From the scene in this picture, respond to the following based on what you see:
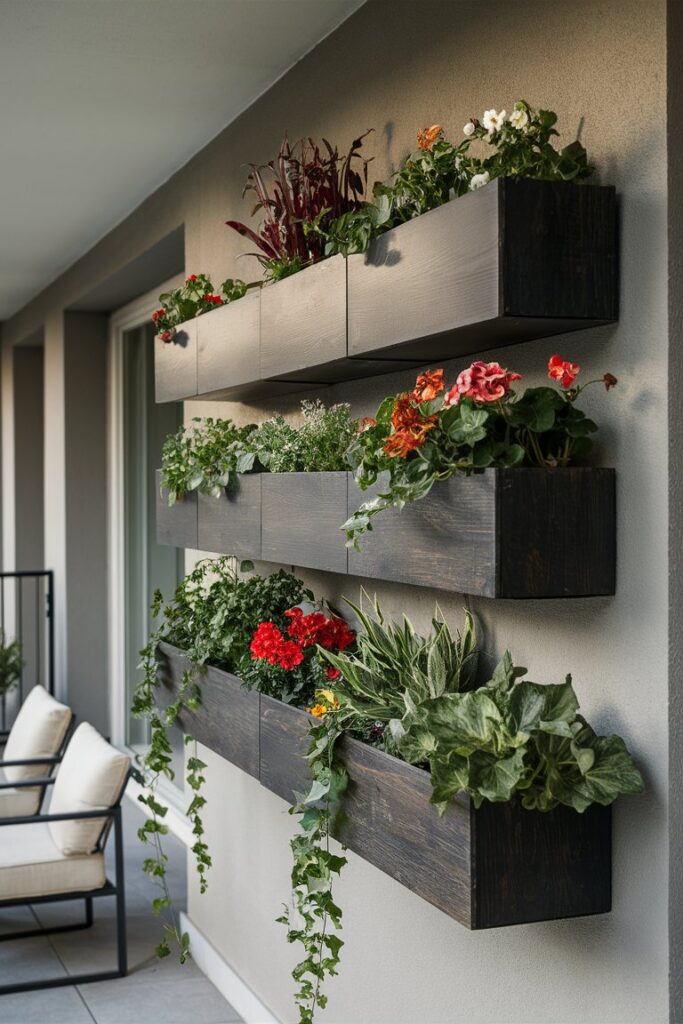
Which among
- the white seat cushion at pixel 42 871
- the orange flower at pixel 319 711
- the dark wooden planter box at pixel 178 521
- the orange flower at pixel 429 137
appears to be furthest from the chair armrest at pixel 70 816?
the orange flower at pixel 429 137

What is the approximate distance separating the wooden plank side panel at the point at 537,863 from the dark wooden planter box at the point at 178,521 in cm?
159

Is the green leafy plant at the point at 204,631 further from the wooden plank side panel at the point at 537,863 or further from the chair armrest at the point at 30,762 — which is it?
the wooden plank side panel at the point at 537,863

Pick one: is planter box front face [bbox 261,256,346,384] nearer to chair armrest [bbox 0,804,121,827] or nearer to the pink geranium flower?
the pink geranium flower

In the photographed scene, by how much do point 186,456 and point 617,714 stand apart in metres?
1.62

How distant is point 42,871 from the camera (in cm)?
348

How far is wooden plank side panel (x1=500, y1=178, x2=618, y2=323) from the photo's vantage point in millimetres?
1718

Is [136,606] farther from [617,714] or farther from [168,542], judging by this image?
[617,714]

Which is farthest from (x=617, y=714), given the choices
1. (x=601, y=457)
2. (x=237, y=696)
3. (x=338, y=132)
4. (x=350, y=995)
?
(x=338, y=132)

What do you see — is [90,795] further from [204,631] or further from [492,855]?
[492,855]

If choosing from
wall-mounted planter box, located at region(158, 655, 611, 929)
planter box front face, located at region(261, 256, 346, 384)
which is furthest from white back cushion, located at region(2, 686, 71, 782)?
wall-mounted planter box, located at region(158, 655, 611, 929)

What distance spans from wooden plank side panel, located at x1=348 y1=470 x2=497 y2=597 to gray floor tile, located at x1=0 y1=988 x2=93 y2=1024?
6.58ft

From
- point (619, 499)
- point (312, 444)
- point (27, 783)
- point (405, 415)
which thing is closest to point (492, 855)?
point (619, 499)

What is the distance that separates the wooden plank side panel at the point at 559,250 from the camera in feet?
5.64

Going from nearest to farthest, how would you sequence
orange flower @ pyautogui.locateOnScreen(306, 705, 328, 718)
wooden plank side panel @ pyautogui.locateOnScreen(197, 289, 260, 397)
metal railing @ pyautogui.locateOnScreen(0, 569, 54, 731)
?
orange flower @ pyautogui.locateOnScreen(306, 705, 328, 718)
wooden plank side panel @ pyautogui.locateOnScreen(197, 289, 260, 397)
metal railing @ pyautogui.locateOnScreen(0, 569, 54, 731)
